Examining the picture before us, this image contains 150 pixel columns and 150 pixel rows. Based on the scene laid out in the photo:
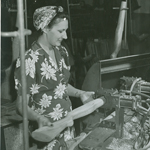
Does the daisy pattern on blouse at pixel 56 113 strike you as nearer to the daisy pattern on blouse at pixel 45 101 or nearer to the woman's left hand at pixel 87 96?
the daisy pattern on blouse at pixel 45 101

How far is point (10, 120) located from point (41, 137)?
971mm

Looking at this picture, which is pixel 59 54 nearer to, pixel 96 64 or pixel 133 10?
pixel 96 64

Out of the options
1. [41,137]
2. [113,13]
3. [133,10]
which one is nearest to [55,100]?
[41,137]

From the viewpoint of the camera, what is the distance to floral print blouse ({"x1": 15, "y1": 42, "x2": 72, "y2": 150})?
61.8 inches

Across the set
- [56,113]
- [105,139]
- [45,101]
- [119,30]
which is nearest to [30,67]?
[45,101]

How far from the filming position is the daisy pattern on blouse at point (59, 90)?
1.71 metres

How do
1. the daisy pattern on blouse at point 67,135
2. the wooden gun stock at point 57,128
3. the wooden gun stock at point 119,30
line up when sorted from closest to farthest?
1. the wooden gun stock at point 57,128
2. the daisy pattern on blouse at point 67,135
3. the wooden gun stock at point 119,30

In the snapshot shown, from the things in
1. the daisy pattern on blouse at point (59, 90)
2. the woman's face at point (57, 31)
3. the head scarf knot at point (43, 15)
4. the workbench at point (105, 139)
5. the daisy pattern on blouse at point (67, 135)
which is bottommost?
the daisy pattern on blouse at point (67, 135)

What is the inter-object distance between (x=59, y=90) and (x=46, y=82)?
13 cm

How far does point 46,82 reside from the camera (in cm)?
164

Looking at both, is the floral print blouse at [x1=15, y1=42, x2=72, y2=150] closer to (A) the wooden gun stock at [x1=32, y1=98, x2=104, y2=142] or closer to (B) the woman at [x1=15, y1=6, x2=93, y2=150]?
(B) the woman at [x1=15, y1=6, x2=93, y2=150]

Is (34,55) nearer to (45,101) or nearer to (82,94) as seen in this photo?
(45,101)

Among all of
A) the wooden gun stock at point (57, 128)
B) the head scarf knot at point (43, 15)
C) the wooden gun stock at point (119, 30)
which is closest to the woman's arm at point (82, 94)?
the wooden gun stock at point (57, 128)

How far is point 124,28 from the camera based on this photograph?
2900 millimetres
